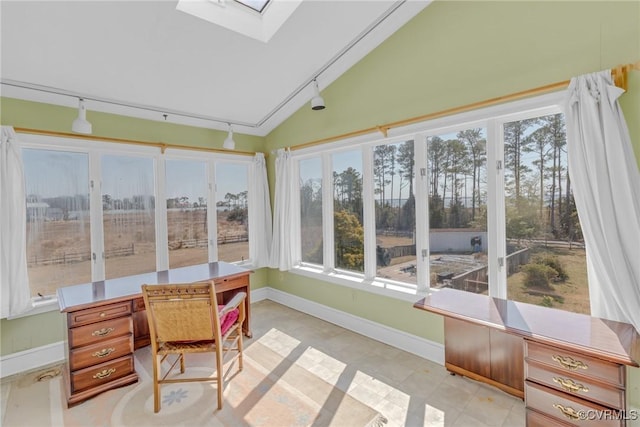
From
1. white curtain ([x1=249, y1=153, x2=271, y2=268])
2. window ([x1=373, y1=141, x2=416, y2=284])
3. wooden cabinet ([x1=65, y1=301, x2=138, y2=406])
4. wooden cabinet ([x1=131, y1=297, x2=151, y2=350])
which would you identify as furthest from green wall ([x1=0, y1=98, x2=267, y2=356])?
window ([x1=373, y1=141, x2=416, y2=284])

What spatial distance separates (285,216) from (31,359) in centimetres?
286

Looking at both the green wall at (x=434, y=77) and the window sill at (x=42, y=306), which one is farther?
the window sill at (x=42, y=306)

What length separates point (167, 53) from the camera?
2439 millimetres

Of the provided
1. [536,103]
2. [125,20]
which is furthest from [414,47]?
[125,20]

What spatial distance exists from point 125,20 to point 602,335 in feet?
11.6

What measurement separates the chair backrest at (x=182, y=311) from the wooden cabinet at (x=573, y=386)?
6.49 feet

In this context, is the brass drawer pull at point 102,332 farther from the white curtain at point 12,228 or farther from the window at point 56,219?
the window at point 56,219

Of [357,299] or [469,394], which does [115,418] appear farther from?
[469,394]

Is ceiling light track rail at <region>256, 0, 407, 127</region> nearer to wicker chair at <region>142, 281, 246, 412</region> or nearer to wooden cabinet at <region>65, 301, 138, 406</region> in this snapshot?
wicker chair at <region>142, 281, 246, 412</region>

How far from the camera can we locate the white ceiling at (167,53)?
79.4 inches

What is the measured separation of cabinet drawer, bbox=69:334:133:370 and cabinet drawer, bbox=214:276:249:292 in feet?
2.63

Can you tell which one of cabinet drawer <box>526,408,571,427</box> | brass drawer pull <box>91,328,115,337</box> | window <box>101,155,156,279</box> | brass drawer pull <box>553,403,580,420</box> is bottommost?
cabinet drawer <box>526,408,571,427</box>

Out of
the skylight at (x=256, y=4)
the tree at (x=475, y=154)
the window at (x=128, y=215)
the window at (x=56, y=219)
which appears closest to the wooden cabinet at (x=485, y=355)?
the tree at (x=475, y=154)

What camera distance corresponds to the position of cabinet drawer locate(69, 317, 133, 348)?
217 centimetres
